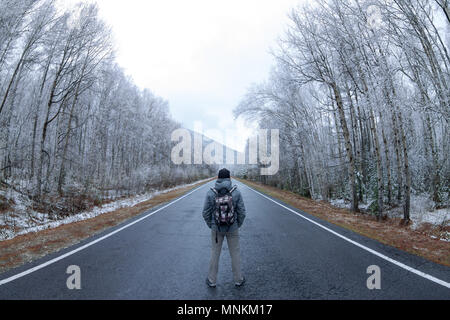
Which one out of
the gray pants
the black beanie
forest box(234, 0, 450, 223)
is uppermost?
forest box(234, 0, 450, 223)

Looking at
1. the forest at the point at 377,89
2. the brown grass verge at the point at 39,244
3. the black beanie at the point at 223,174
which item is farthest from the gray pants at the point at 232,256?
the forest at the point at 377,89

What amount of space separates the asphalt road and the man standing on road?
242 mm

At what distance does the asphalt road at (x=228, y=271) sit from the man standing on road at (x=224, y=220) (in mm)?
242

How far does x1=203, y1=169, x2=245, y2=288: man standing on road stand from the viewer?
12.6 ft

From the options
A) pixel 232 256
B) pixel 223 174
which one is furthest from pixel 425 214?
pixel 223 174

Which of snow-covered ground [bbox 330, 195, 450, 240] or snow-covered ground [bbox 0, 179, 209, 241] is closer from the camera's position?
snow-covered ground [bbox 0, 179, 209, 241]

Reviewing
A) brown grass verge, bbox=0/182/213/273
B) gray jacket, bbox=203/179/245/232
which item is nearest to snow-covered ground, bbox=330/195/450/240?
gray jacket, bbox=203/179/245/232

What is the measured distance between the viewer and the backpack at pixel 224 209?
385cm

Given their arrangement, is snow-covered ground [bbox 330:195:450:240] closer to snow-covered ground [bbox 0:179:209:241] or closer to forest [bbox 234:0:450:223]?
forest [bbox 234:0:450:223]

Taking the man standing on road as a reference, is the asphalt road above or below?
below

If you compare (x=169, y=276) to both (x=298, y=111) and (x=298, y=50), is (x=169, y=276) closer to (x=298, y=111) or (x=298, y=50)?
(x=298, y=50)
